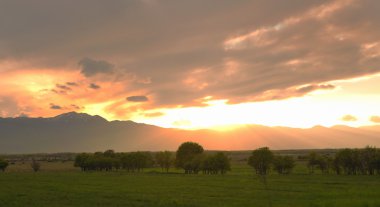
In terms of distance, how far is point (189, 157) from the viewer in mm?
175625

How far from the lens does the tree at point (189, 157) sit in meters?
164

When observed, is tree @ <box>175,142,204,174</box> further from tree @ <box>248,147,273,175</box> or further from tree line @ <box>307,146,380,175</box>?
tree line @ <box>307,146,380,175</box>

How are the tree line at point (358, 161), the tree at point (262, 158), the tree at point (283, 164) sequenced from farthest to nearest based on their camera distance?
the tree at point (262, 158), the tree at point (283, 164), the tree line at point (358, 161)

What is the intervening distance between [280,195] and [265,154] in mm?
81563

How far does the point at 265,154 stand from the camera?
14412 centimetres

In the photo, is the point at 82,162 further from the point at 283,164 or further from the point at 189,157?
the point at 283,164

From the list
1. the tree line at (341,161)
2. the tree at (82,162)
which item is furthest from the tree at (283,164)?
the tree at (82,162)

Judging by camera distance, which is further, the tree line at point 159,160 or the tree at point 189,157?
the tree line at point 159,160

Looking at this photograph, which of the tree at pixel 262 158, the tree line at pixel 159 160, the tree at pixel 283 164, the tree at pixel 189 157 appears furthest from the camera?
the tree line at pixel 159 160

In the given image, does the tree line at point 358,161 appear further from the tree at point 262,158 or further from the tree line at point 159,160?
the tree line at point 159,160

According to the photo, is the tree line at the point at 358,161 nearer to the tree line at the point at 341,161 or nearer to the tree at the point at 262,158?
the tree line at the point at 341,161

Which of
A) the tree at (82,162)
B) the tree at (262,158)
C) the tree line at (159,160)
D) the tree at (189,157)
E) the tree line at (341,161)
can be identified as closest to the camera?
the tree line at (341,161)

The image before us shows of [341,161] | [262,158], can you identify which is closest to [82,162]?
[262,158]

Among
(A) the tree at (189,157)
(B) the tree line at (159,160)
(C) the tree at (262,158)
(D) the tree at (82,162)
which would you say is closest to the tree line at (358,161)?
(C) the tree at (262,158)
